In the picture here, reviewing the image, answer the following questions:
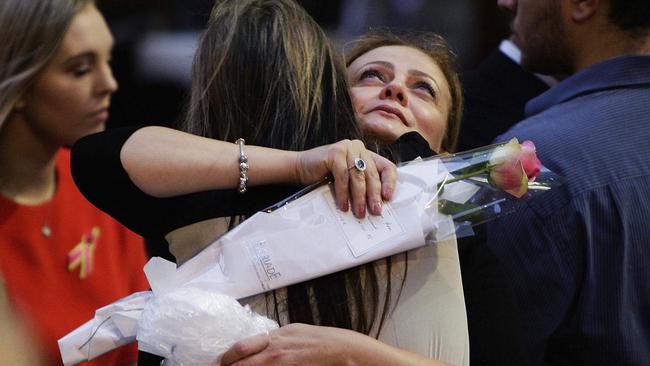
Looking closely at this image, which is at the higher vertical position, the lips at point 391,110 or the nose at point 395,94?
the nose at point 395,94

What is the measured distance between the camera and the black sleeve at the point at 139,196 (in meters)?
1.29

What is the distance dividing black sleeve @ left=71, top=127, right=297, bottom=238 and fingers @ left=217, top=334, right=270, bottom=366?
0.64ft

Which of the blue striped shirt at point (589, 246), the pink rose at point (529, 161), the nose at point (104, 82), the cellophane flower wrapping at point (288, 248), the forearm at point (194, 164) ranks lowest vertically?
the blue striped shirt at point (589, 246)

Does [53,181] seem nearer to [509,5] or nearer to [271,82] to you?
[271,82]

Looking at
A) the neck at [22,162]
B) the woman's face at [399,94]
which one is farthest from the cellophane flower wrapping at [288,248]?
the neck at [22,162]

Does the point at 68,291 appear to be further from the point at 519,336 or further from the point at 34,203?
the point at 519,336

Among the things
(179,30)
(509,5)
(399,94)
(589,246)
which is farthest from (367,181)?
(179,30)

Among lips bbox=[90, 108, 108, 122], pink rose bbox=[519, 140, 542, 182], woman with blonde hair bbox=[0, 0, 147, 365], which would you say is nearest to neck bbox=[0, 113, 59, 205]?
woman with blonde hair bbox=[0, 0, 147, 365]

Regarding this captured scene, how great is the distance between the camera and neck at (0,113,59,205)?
1938mm

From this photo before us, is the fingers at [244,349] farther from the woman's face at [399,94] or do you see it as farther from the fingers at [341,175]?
the woman's face at [399,94]

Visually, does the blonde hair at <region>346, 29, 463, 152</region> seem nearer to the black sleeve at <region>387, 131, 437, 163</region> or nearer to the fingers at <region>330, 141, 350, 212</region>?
the black sleeve at <region>387, 131, 437, 163</region>

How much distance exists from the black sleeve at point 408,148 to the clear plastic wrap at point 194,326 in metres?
0.35

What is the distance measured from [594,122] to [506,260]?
33cm

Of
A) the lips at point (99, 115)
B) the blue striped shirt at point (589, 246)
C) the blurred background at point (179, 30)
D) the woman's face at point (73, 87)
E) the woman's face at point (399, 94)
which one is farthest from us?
the blurred background at point (179, 30)
